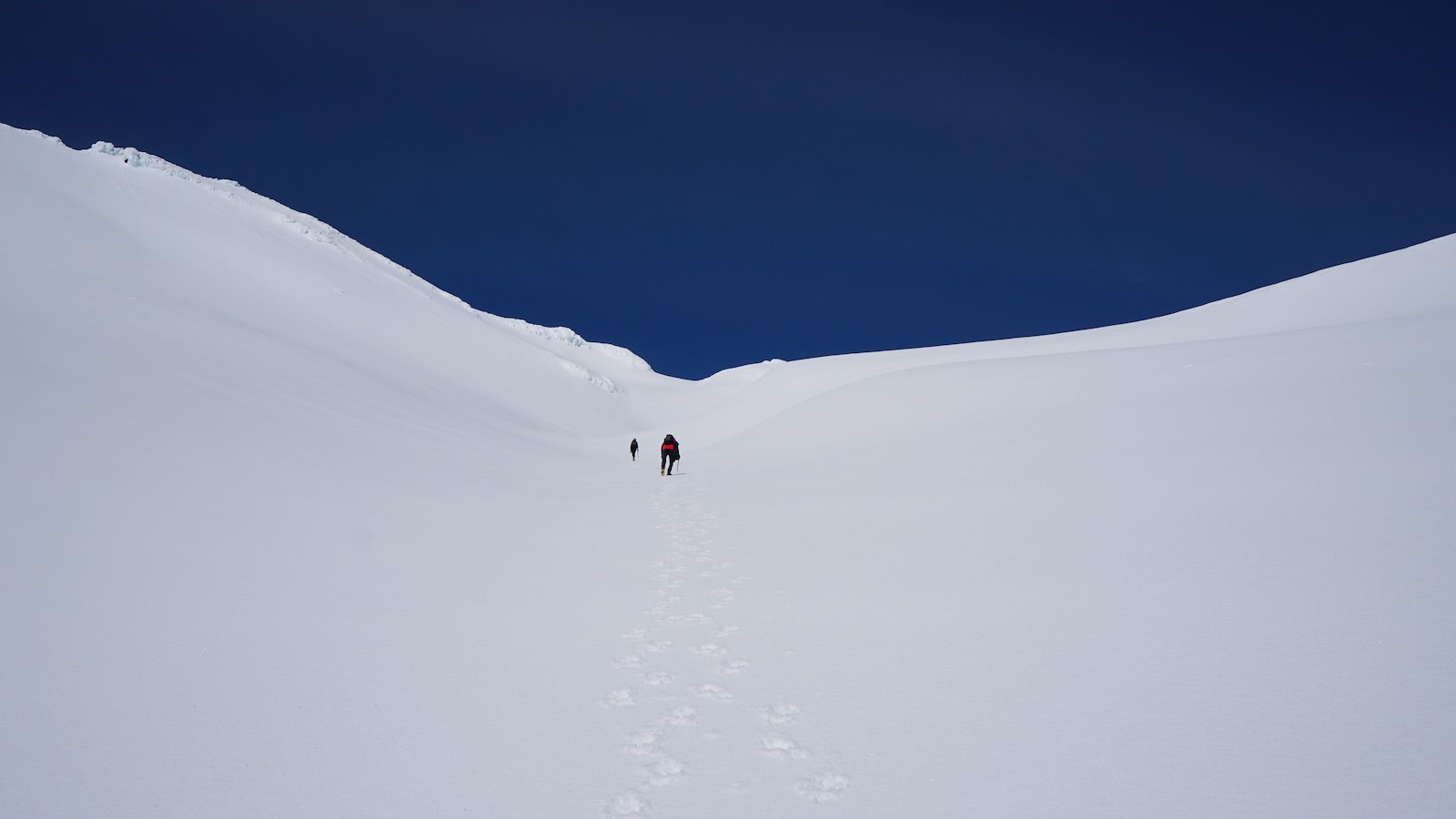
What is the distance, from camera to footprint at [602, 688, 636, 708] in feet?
18.0

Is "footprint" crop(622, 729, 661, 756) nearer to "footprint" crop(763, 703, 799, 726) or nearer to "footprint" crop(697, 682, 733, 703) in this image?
"footprint" crop(697, 682, 733, 703)

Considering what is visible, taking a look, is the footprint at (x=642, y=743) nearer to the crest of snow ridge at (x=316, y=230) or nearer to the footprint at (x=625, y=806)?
the footprint at (x=625, y=806)

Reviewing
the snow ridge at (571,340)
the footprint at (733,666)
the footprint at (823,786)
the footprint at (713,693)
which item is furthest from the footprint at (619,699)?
the snow ridge at (571,340)

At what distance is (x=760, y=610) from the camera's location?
768cm

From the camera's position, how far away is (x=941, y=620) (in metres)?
6.72

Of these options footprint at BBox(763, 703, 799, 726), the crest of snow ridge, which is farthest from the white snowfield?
the crest of snow ridge

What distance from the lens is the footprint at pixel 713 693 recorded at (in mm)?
5543

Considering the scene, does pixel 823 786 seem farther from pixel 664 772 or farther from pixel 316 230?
pixel 316 230

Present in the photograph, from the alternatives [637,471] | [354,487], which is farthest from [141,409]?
[637,471]

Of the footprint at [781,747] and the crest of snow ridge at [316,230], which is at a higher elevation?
the crest of snow ridge at [316,230]

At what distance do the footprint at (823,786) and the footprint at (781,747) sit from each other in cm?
25

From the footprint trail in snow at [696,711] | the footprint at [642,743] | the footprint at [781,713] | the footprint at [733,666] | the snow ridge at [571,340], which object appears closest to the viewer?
the footprint trail in snow at [696,711]

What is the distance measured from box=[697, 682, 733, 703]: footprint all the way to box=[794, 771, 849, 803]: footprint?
128 cm

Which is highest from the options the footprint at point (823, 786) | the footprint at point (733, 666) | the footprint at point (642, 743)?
the footprint at point (733, 666)
